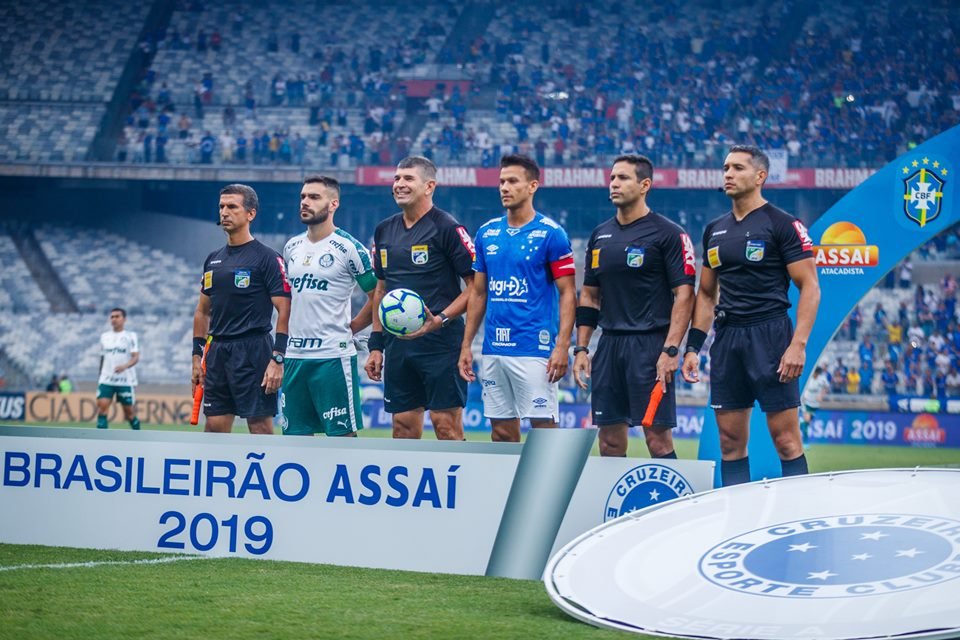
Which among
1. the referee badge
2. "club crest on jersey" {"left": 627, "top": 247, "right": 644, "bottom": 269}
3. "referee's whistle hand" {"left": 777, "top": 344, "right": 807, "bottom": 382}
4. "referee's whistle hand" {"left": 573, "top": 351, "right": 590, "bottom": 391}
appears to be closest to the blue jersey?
"referee's whistle hand" {"left": 573, "top": 351, "right": 590, "bottom": 391}

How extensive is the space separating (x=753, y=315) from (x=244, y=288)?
11.4 feet

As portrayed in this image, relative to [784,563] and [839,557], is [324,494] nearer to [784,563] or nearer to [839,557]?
[784,563]

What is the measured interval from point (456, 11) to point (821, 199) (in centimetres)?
1301

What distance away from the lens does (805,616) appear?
450cm

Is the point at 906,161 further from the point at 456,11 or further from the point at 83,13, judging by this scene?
the point at 83,13

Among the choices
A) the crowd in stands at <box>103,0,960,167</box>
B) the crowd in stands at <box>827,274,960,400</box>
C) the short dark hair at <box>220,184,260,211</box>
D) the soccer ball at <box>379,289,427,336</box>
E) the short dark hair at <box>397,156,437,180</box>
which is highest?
the crowd in stands at <box>103,0,960,167</box>

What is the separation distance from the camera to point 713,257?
7020mm

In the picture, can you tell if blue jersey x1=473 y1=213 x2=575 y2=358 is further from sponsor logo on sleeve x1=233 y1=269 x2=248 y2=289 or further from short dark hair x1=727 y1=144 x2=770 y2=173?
sponsor logo on sleeve x1=233 y1=269 x2=248 y2=289

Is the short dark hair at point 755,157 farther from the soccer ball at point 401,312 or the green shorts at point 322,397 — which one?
the green shorts at point 322,397

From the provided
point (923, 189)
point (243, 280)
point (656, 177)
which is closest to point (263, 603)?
point (243, 280)

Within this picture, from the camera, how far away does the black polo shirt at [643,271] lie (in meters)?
7.06

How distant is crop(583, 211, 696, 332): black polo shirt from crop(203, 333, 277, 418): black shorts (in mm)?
2506

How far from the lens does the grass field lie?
15.6 ft

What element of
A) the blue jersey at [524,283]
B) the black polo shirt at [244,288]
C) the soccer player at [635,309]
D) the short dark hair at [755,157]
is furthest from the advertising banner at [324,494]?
the short dark hair at [755,157]
